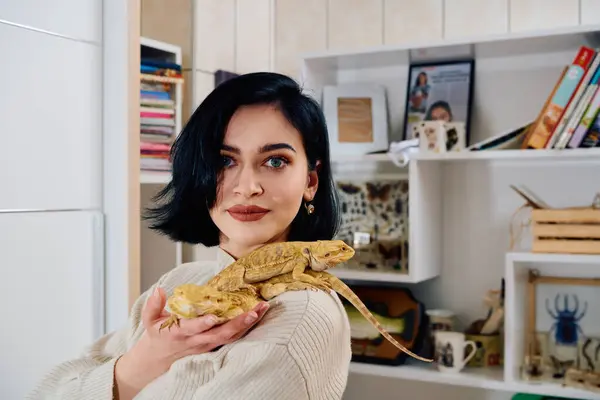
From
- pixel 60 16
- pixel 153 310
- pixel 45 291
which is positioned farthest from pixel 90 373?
pixel 60 16

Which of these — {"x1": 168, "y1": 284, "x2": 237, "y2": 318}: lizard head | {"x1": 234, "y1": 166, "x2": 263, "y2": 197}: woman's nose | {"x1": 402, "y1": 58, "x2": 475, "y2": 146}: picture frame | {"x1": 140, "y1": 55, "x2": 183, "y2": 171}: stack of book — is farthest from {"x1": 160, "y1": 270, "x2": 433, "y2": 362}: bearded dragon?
{"x1": 402, "y1": 58, "x2": 475, "y2": 146}: picture frame

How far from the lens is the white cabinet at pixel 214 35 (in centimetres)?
227

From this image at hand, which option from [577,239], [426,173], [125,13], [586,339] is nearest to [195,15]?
[125,13]

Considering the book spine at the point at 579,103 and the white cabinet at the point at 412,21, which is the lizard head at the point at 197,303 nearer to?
the book spine at the point at 579,103

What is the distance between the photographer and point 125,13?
5.76 feet

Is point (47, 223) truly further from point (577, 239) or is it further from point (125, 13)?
point (577, 239)

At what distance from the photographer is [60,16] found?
168cm

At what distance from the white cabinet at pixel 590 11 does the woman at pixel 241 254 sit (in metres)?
1.41

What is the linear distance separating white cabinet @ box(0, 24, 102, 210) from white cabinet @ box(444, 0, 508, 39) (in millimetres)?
1097

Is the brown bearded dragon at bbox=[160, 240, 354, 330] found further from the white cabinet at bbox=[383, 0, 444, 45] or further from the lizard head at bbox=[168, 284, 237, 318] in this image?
the white cabinet at bbox=[383, 0, 444, 45]

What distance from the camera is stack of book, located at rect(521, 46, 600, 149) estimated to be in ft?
6.17

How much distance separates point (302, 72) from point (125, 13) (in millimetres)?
690

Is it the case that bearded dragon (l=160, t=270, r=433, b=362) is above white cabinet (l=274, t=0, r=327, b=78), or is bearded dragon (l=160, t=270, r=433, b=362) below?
below

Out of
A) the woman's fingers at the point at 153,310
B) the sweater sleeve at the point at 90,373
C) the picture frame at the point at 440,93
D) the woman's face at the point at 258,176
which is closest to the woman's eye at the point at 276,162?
A: the woman's face at the point at 258,176
